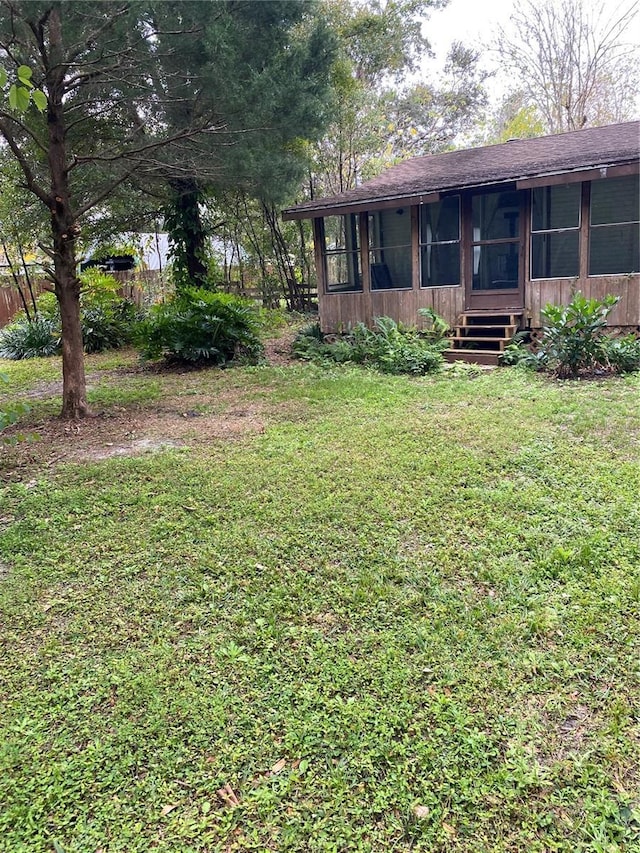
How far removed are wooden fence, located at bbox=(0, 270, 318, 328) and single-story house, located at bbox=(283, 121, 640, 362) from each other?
13.7ft

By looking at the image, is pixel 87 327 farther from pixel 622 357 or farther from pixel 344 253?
pixel 622 357

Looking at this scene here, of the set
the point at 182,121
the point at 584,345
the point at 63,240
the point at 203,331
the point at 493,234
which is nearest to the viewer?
the point at 63,240

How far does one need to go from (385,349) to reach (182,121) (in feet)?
13.7

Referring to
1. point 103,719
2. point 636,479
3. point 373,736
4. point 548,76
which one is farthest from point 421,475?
point 548,76

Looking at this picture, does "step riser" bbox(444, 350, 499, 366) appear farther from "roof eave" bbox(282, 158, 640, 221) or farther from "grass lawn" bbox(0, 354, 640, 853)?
"grass lawn" bbox(0, 354, 640, 853)

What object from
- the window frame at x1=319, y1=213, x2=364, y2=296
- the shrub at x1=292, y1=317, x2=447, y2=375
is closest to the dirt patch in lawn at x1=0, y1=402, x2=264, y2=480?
the shrub at x1=292, y1=317, x2=447, y2=375

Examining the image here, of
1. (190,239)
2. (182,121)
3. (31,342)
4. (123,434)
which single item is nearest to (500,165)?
(182,121)

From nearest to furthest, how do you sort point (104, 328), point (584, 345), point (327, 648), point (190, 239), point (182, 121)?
point (327, 648) → point (584, 345) → point (182, 121) → point (190, 239) → point (104, 328)

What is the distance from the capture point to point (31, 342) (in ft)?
37.5

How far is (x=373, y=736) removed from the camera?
1.97m

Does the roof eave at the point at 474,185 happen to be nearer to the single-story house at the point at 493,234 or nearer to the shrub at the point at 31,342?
the single-story house at the point at 493,234

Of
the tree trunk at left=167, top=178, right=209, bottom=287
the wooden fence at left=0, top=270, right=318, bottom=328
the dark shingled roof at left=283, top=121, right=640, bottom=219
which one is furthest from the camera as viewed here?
the wooden fence at left=0, top=270, right=318, bottom=328

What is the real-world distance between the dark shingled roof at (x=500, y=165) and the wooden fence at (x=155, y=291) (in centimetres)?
491

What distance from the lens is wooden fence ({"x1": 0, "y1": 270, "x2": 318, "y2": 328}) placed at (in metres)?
14.8
